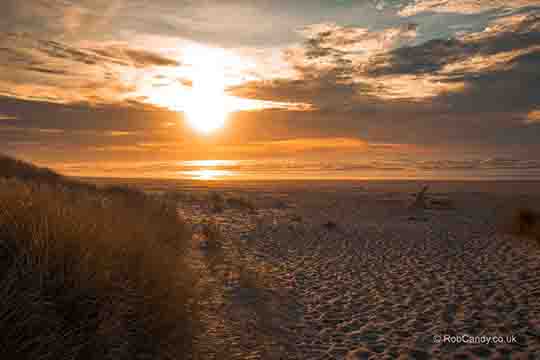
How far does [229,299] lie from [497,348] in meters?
4.86

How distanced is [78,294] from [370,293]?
6.31 metres

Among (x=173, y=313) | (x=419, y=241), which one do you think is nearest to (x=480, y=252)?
(x=419, y=241)

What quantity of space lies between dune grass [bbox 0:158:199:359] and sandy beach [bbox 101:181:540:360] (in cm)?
107

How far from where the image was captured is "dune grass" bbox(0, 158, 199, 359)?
9.88ft

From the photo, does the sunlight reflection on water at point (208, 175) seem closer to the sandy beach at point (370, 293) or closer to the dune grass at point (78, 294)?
the sandy beach at point (370, 293)

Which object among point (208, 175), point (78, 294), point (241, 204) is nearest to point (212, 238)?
point (78, 294)

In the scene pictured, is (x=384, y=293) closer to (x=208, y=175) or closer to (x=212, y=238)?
(x=212, y=238)

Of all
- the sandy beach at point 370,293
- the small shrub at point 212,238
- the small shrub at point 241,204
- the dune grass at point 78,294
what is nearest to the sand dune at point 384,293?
the sandy beach at point 370,293

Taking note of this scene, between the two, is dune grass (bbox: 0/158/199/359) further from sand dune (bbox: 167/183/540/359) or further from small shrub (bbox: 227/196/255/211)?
small shrub (bbox: 227/196/255/211)

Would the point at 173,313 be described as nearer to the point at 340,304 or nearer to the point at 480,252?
the point at 340,304

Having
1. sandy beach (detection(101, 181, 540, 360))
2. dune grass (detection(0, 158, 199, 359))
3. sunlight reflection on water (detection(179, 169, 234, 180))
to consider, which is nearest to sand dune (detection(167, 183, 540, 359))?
sandy beach (detection(101, 181, 540, 360))

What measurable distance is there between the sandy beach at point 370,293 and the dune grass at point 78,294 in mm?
1074

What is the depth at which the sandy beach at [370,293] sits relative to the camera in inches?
214

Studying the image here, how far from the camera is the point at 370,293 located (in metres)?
7.93
